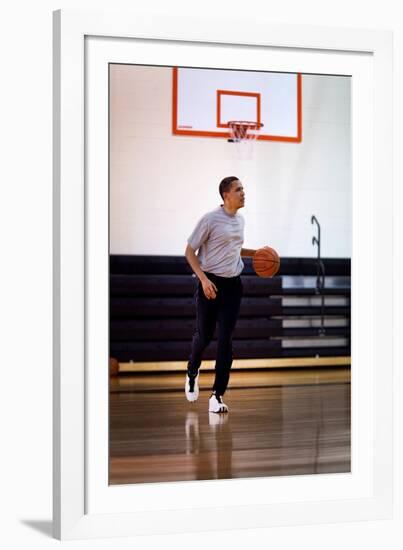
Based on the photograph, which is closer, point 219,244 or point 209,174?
point 219,244

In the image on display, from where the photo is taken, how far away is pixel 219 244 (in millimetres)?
5309

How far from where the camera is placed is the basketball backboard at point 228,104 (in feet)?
24.2

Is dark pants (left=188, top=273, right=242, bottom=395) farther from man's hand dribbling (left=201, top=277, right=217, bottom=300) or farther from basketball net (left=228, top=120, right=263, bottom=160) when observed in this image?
basketball net (left=228, top=120, right=263, bottom=160)

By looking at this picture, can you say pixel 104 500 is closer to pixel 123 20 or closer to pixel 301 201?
pixel 123 20

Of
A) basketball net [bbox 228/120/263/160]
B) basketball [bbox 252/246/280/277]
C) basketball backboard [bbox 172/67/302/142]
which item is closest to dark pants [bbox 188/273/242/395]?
basketball [bbox 252/246/280/277]

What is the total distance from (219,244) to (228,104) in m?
2.36

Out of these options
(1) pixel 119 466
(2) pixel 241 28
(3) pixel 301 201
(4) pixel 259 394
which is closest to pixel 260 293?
(3) pixel 301 201

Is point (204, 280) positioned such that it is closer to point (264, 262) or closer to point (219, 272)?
point (219, 272)

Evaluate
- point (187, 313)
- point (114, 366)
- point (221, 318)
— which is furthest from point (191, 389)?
point (187, 313)

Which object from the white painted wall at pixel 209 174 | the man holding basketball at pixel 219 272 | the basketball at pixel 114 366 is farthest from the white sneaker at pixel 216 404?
the white painted wall at pixel 209 174

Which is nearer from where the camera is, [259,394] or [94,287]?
[94,287]

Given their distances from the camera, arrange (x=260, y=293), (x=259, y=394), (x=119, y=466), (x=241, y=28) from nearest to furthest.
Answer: (x=241, y=28), (x=119, y=466), (x=259, y=394), (x=260, y=293)

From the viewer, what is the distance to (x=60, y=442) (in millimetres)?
2986
